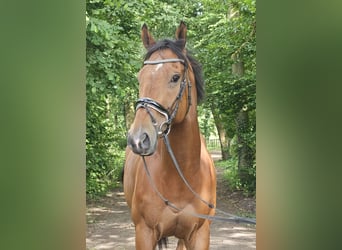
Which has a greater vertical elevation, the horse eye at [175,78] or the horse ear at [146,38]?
the horse ear at [146,38]

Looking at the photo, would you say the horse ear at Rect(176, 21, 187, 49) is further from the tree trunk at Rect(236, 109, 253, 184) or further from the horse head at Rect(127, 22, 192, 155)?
the tree trunk at Rect(236, 109, 253, 184)

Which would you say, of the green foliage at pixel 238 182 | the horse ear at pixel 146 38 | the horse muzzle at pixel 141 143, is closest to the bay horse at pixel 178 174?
the horse ear at pixel 146 38

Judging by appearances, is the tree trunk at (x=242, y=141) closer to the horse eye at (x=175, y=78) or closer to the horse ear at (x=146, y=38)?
the horse ear at (x=146, y=38)

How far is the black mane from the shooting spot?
2660mm

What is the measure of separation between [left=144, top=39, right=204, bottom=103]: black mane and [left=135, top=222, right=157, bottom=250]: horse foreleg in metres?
1.08

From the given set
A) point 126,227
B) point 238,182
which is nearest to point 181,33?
point 126,227

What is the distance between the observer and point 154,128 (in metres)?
2.33

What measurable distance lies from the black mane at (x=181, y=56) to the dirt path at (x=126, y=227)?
3.68 metres

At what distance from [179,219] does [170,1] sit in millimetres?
8543

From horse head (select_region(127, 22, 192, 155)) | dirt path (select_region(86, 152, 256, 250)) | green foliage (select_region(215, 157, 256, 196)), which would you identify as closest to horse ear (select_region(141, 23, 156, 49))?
horse head (select_region(127, 22, 192, 155))

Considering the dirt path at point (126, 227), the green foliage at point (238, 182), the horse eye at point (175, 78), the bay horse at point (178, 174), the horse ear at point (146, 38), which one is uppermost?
the horse ear at point (146, 38)

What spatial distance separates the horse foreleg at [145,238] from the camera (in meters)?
2.90

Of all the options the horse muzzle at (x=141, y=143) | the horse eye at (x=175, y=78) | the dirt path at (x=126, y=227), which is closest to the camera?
A: the horse muzzle at (x=141, y=143)
